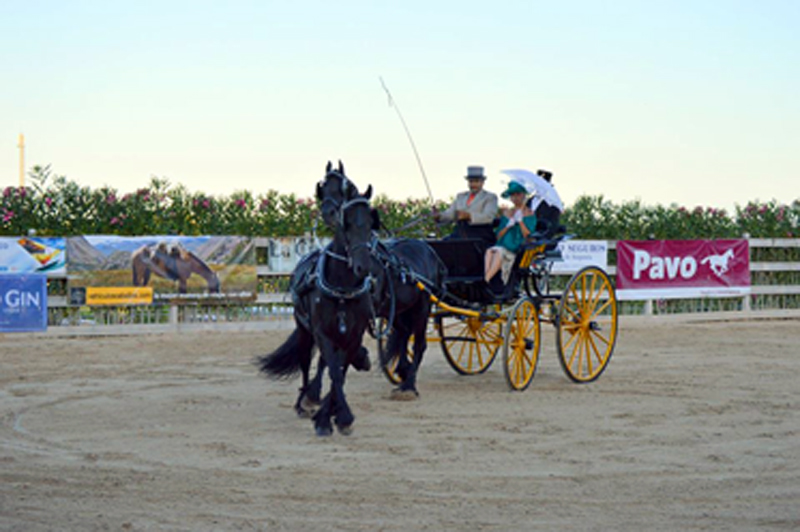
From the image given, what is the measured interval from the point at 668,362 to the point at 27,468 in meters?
8.96

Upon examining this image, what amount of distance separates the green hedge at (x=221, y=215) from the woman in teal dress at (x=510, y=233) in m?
5.17

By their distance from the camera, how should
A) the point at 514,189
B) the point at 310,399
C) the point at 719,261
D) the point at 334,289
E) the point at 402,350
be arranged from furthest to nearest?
the point at 719,261 < the point at 514,189 < the point at 402,350 < the point at 310,399 < the point at 334,289

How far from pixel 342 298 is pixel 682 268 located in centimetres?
1441

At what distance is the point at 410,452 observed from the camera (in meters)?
7.63

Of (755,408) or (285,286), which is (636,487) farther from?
(285,286)

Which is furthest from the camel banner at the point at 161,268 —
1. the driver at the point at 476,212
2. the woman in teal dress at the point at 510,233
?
the woman in teal dress at the point at 510,233

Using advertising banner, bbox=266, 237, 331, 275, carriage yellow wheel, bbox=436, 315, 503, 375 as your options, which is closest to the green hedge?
advertising banner, bbox=266, 237, 331, 275

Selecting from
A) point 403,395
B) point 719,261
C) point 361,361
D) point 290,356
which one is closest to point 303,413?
point 361,361

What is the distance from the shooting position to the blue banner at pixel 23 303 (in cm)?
1667

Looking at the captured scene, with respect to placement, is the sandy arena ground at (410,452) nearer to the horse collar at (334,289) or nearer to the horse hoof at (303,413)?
the horse hoof at (303,413)

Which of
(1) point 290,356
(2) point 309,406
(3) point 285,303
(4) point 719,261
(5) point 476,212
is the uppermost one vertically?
(5) point 476,212

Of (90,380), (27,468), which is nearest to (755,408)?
(27,468)

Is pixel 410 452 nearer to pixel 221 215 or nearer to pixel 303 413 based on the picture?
pixel 303 413

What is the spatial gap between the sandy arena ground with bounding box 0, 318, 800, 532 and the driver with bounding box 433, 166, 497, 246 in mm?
1631
